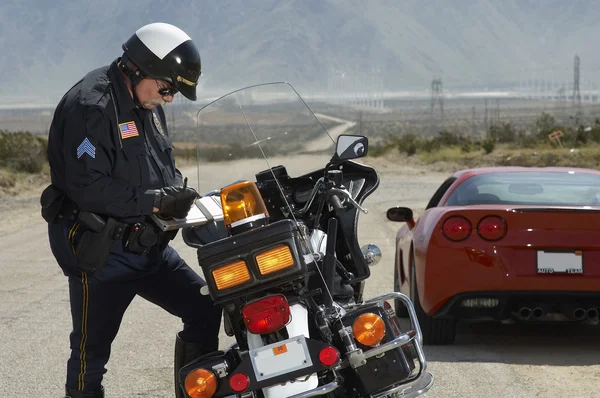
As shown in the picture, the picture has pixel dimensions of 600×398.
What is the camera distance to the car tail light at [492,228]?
7479 mm

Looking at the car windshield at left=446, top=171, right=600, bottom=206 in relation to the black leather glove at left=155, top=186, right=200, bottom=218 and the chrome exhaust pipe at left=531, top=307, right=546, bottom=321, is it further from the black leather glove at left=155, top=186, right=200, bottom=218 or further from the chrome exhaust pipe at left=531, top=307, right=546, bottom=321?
the black leather glove at left=155, top=186, right=200, bottom=218

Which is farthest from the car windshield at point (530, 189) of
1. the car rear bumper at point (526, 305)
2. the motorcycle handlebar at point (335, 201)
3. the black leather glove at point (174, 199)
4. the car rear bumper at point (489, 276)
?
the black leather glove at point (174, 199)

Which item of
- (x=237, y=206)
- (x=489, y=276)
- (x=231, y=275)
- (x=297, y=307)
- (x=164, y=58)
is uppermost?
(x=164, y=58)

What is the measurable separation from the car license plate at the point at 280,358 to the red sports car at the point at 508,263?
3464mm

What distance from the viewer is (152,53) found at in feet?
15.6

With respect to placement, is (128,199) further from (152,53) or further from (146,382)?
(146,382)

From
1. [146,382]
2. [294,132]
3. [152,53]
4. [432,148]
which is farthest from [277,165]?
[432,148]

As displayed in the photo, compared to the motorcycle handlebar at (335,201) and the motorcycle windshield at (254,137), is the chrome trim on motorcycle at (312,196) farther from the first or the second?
the motorcycle windshield at (254,137)

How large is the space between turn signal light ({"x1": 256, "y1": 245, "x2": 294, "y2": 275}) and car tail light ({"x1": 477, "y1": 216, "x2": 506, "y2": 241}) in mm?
3520

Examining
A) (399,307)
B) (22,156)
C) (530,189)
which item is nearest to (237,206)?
(530,189)

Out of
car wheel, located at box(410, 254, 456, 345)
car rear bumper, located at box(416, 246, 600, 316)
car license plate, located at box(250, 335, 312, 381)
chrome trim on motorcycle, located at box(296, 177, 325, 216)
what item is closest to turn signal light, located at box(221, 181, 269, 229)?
car license plate, located at box(250, 335, 312, 381)

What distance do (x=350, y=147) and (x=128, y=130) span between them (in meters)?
0.97

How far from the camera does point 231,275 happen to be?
423 centimetres

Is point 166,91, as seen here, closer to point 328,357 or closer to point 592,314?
point 328,357
